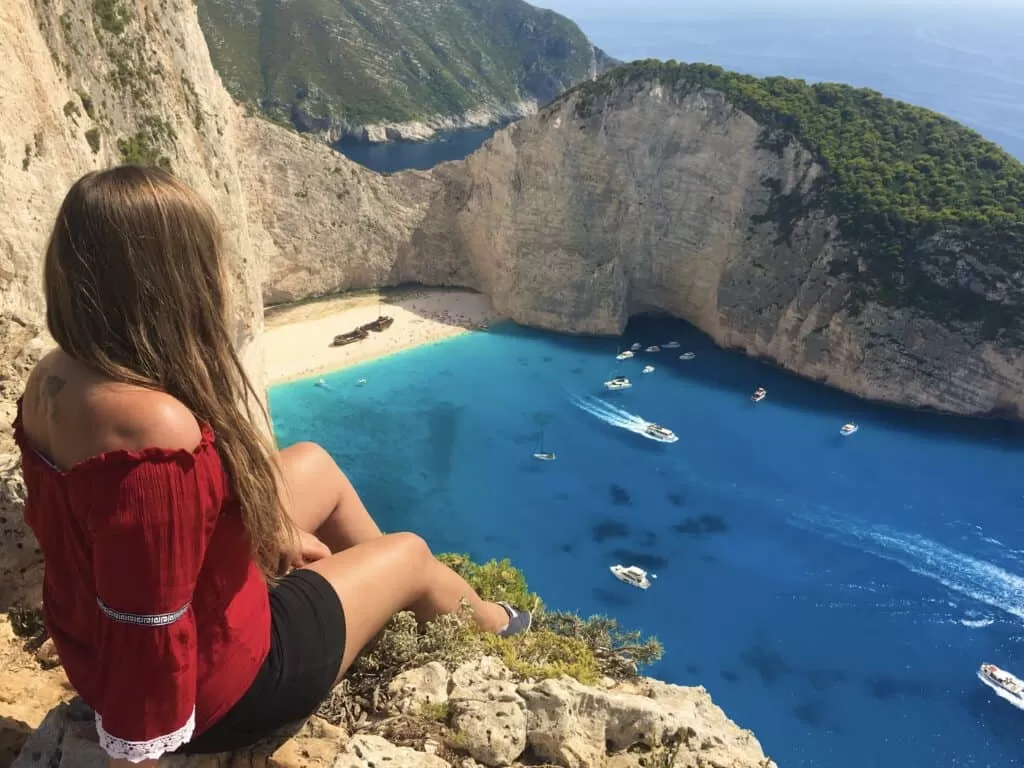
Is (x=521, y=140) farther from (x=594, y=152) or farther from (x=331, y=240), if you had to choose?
(x=331, y=240)

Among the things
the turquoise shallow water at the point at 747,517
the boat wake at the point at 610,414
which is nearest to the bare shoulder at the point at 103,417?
the turquoise shallow water at the point at 747,517

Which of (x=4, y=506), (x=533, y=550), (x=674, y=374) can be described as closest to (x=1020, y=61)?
(x=674, y=374)

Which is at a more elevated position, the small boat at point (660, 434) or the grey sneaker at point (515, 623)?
the grey sneaker at point (515, 623)

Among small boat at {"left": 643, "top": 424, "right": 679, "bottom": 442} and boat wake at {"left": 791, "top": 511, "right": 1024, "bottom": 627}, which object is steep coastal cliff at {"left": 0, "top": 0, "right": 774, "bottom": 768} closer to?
small boat at {"left": 643, "top": 424, "right": 679, "bottom": 442}

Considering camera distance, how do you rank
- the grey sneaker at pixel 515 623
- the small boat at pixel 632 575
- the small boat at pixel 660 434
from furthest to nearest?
the small boat at pixel 660 434 → the small boat at pixel 632 575 → the grey sneaker at pixel 515 623

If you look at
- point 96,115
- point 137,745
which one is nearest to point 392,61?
point 96,115

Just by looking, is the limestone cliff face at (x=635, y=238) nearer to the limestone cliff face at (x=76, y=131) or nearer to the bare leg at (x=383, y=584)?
the limestone cliff face at (x=76, y=131)
